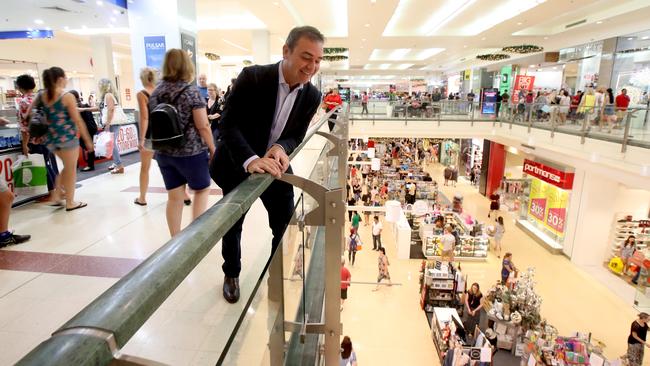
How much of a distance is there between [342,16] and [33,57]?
17823 millimetres

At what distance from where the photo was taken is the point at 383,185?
17500mm

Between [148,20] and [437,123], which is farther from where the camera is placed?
[437,123]

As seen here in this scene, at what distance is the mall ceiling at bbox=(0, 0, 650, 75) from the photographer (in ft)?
38.5

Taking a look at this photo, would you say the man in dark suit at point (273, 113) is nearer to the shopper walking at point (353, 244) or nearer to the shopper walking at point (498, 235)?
the shopper walking at point (353, 244)

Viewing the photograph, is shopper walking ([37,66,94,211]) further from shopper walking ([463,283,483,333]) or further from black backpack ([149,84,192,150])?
shopper walking ([463,283,483,333])

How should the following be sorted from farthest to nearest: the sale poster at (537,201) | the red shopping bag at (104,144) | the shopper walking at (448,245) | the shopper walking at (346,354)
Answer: the sale poster at (537,201) → the shopper walking at (448,245) → the red shopping bag at (104,144) → the shopper walking at (346,354)

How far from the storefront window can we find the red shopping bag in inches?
519

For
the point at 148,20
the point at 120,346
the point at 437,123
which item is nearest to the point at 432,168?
the point at 437,123

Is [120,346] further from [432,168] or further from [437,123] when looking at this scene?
[432,168]

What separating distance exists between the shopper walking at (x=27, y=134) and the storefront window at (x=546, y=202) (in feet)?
45.5

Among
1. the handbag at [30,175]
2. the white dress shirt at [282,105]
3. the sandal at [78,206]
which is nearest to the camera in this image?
the white dress shirt at [282,105]

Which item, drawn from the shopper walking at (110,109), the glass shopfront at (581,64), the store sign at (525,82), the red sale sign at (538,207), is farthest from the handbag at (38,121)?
the store sign at (525,82)

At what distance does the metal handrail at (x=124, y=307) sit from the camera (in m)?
0.37

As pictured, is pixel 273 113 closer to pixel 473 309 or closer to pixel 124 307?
pixel 124 307
